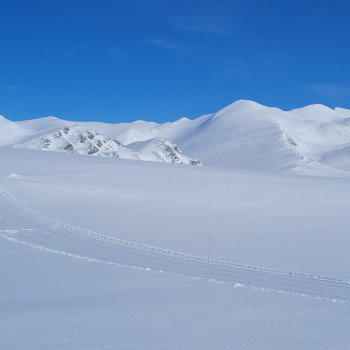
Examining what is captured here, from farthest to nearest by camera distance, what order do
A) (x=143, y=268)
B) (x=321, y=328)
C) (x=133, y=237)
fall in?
1. (x=133, y=237)
2. (x=143, y=268)
3. (x=321, y=328)

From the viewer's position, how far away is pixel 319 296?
11.0 meters

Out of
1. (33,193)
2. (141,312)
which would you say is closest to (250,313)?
(141,312)

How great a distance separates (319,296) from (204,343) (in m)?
4.45

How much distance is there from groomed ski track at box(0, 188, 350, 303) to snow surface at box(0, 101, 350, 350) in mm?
39

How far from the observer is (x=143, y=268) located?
13625mm

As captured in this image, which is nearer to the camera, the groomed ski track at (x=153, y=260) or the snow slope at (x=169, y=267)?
the snow slope at (x=169, y=267)

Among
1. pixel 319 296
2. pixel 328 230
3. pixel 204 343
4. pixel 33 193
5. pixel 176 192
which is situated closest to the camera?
pixel 204 343

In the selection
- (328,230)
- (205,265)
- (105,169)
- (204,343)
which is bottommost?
(204,343)

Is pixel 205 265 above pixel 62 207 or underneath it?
underneath

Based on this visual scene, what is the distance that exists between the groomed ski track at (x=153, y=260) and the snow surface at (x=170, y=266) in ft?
0.13

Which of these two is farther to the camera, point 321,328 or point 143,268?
point 143,268

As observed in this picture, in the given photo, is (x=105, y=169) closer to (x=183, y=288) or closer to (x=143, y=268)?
(x=143, y=268)

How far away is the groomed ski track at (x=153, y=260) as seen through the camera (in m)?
11.9

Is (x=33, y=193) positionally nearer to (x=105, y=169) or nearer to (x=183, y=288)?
(x=105, y=169)
